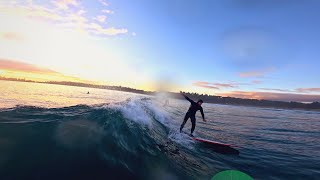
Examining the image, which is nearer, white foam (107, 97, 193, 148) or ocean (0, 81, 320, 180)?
ocean (0, 81, 320, 180)

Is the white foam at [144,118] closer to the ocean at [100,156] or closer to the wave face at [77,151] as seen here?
the ocean at [100,156]

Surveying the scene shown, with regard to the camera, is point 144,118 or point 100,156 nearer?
point 100,156

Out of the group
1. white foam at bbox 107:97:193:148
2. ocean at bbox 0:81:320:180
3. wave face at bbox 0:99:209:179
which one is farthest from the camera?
white foam at bbox 107:97:193:148

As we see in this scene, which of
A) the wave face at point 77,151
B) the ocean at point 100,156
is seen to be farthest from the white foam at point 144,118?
the wave face at point 77,151

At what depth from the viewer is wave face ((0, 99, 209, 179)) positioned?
750 centimetres

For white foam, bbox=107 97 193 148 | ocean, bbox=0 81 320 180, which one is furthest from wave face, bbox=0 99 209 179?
white foam, bbox=107 97 193 148

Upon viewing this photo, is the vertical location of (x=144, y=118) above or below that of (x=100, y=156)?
above

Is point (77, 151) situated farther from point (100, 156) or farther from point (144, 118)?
point (144, 118)

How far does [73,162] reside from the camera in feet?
26.2

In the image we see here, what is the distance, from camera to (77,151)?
8742 mm

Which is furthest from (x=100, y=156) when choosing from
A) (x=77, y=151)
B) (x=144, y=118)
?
(x=144, y=118)

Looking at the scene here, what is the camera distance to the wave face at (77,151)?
295 inches

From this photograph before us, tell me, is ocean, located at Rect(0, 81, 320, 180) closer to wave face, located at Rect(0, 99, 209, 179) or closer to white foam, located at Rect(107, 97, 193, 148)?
wave face, located at Rect(0, 99, 209, 179)

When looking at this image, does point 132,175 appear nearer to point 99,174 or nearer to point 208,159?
point 99,174
